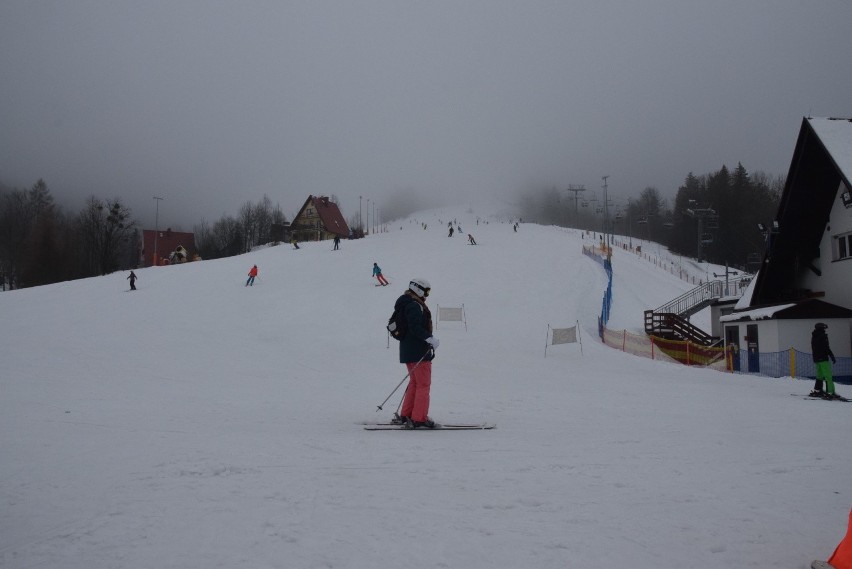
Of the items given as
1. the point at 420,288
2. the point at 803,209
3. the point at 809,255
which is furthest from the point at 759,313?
the point at 420,288

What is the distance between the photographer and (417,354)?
777cm

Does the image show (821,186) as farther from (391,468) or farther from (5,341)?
(5,341)

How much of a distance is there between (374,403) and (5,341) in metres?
14.8

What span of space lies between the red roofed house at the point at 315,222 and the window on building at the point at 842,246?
75.5 meters

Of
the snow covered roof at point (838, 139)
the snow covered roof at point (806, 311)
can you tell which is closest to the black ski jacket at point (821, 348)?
the snow covered roof at point (838, 139)

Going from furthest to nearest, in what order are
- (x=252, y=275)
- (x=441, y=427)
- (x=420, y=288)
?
(x=252, y=275) → (x=420, y=288) → (x=441, y=427)

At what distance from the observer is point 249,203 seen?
123 meters

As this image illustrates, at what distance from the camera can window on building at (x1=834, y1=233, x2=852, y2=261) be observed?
2194 cm

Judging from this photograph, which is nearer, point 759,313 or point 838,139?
point 838,139

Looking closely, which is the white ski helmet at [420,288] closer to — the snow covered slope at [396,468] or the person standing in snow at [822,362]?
the snow covered slope at [396,468]

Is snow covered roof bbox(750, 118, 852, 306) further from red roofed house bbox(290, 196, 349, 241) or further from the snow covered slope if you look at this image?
red roofed house bbox(290, 196, 349, 241)

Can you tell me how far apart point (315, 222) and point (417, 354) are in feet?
289

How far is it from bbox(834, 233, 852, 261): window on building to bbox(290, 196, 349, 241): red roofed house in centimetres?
7549

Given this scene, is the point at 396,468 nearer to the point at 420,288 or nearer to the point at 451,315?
the point at 420,288
